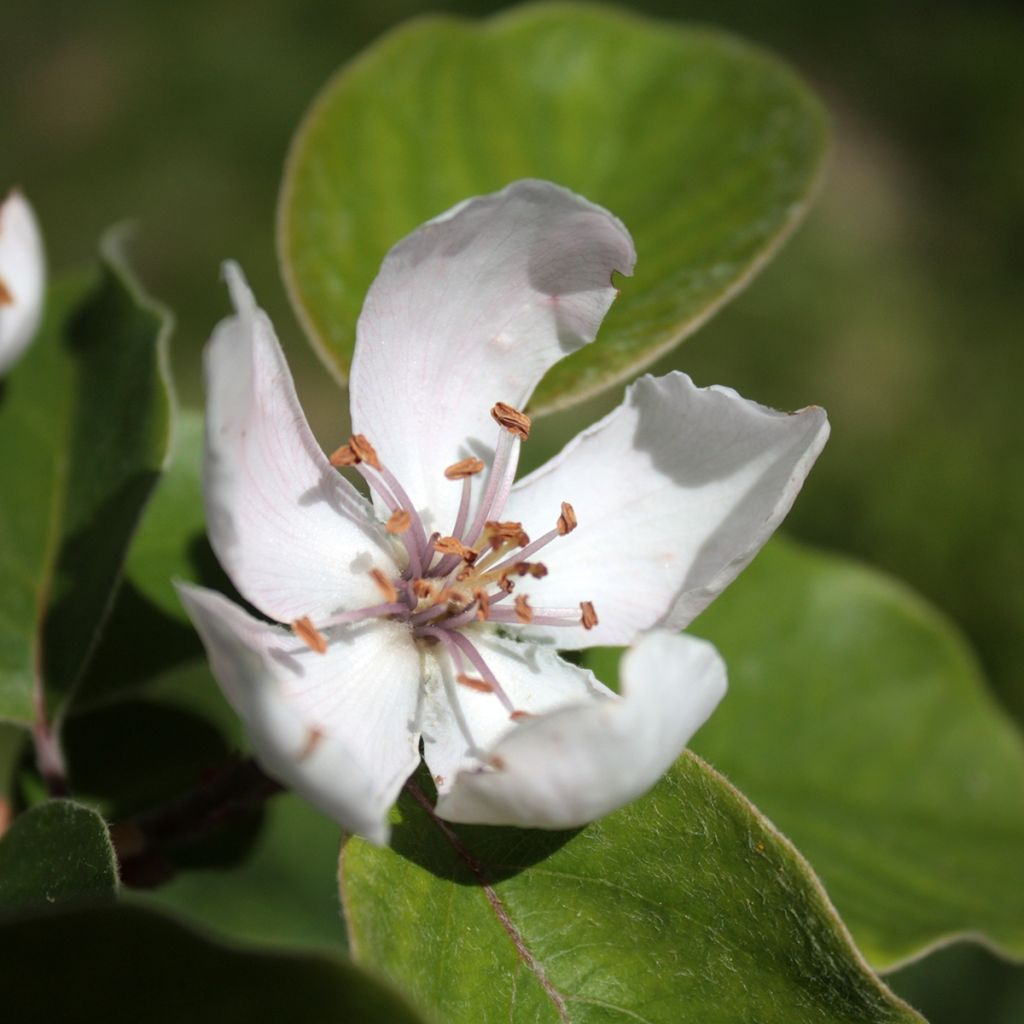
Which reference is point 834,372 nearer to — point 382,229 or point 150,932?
point 382,229

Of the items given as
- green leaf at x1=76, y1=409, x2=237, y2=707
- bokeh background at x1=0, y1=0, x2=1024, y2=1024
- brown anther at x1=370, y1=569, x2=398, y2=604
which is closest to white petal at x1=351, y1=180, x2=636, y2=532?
brown anther at x1=370, y1=569, x2=398, y2=604

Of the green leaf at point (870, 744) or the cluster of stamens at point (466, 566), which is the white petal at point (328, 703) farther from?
the green leaf at point (870, 744)

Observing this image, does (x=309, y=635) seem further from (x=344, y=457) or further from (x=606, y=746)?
(x=606, y=746)

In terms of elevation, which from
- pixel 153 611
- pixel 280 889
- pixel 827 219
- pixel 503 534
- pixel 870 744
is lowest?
pixel 280 889

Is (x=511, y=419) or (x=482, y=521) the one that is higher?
(x=511, y=419)

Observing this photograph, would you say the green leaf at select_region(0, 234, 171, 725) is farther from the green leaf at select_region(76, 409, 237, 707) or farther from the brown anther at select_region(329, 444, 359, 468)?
Answer: the brown anther at select_region(329, 444, 359, 468)

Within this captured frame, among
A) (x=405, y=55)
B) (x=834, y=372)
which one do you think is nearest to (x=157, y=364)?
(x=405, y=55)

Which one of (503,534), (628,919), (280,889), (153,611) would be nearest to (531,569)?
(503,534)
